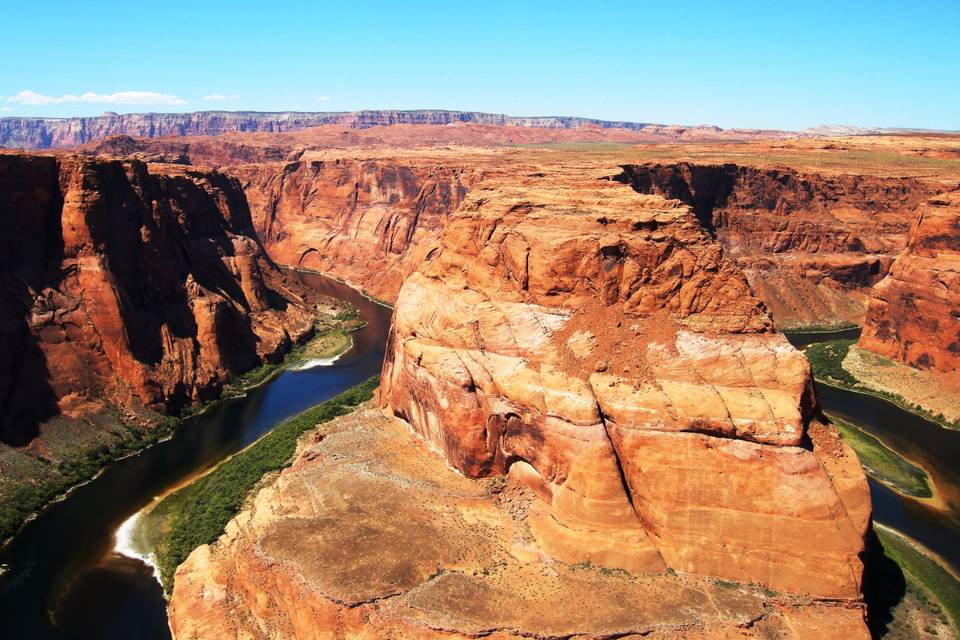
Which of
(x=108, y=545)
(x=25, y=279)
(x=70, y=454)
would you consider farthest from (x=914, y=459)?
(x=25, y=279)

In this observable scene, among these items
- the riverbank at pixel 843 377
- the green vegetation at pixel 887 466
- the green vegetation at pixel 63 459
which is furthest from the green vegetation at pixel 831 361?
the green vegetation at pixel 63 459

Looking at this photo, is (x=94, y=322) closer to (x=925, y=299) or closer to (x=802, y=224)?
(x=925, y=299)

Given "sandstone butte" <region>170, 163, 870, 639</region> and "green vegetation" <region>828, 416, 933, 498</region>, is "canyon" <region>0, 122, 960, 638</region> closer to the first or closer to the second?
"sandstone butte" <region>170, 163, 870, 639</region>

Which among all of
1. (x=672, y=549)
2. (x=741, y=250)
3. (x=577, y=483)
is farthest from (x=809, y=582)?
(x=741, y=250)

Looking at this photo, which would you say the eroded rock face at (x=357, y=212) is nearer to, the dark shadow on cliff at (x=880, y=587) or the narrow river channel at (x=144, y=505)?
the narrow river channel at (x=144, y=505)

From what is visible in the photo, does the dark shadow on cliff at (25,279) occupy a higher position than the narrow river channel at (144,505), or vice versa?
the dark shadow on cliff at (25,279)

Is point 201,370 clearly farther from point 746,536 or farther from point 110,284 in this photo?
point 746,536
